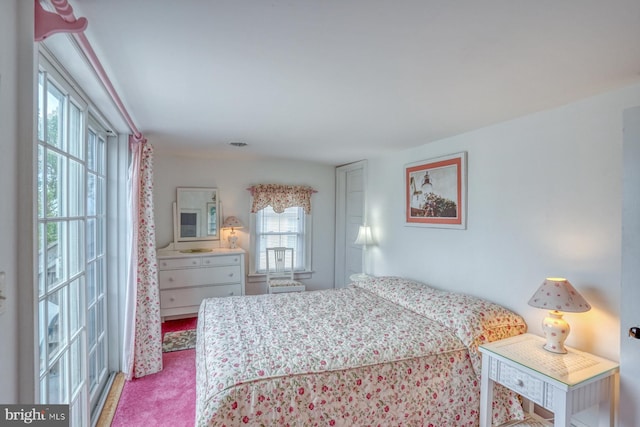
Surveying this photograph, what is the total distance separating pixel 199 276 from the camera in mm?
4059

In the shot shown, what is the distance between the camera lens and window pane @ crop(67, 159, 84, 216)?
1.77 metres

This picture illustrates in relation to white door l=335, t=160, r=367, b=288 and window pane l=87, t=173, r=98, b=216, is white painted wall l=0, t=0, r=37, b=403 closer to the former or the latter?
window pane l=87, t=173, r=98, b=216

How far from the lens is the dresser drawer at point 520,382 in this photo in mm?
1737

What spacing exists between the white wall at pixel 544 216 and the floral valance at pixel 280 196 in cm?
211

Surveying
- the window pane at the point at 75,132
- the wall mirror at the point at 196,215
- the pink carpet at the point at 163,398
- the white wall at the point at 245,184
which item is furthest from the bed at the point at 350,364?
the white wall at the point at 245,184

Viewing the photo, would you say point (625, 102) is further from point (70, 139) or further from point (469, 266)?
point (70, 139)

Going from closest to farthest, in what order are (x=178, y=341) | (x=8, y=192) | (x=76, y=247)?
(x=8, y=192), (x=76, y=247), (x=178, y=341)

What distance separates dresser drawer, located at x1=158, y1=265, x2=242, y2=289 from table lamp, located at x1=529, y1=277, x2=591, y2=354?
3.35 m

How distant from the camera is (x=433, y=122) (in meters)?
2.53

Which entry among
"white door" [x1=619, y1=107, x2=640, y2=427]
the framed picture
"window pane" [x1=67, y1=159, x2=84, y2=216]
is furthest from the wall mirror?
"white door" [x1=619, y1=107, x2=640, y2=427]

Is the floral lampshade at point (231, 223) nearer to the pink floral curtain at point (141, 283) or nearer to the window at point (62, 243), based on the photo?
the pink floral curtain at point (141, 283)

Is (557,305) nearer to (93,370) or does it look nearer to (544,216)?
(544,216)

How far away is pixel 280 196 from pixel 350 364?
3.24 metres

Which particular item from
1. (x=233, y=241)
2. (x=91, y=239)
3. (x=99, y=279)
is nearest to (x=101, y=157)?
(x=91, y=239)
